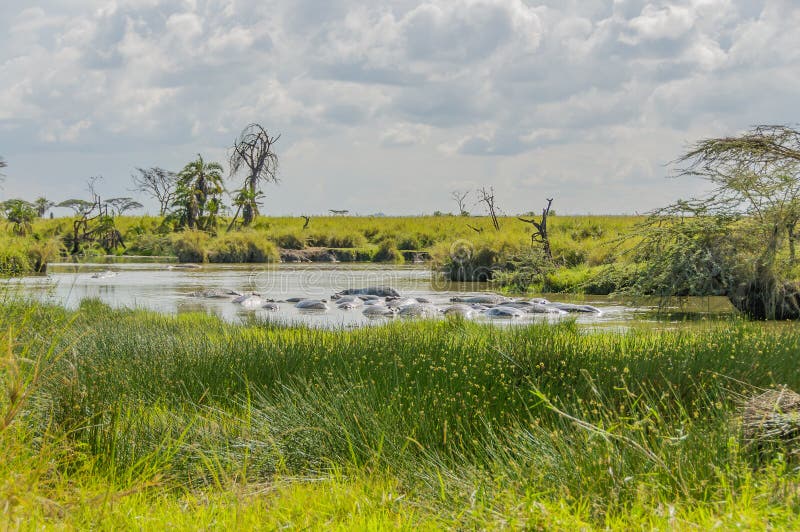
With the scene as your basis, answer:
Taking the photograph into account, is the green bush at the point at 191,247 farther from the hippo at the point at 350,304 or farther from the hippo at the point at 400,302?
the hippo at the point at 400,302

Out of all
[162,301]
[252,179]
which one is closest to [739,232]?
[162,301]

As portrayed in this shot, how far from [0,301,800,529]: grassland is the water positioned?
4.12 metres

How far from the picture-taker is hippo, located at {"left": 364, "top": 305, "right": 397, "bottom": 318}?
552 inches

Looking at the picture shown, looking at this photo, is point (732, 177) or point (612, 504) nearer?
point (612, 504)

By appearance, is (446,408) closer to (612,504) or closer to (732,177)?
(612,504)

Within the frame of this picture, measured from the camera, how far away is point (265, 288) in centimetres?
2073

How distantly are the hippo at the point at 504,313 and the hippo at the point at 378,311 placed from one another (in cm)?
185

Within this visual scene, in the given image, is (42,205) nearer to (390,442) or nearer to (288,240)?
(288,240)

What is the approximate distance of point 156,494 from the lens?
374 centimetres

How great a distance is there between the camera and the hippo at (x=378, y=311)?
46.0 feet

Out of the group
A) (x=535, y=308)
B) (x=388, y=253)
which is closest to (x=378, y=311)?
(x=535, y=308)

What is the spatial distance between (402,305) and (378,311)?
0.96m

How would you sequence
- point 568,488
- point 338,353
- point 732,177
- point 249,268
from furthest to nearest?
point 249,268 → point 732,177 → point 338,353 → point 568,488

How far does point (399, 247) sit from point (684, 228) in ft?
88.1
